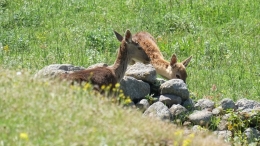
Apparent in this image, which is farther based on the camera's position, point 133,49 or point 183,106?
point 133,49

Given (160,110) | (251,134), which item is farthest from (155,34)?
(251,134)

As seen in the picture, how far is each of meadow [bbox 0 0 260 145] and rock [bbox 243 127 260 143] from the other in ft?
6.19

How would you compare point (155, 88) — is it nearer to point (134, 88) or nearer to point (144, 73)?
point (144, 73)

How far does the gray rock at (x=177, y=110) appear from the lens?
14727 millimetres

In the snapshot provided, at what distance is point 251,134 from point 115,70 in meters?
2.59

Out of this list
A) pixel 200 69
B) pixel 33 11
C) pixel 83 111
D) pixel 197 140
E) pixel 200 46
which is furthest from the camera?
pixel 33 11

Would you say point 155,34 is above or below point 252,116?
above

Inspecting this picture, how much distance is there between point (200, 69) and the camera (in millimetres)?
19344

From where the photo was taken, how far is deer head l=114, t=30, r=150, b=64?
16.3 m

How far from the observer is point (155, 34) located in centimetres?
2162

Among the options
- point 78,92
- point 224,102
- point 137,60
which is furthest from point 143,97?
point 78,92

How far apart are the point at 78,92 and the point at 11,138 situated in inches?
58.8

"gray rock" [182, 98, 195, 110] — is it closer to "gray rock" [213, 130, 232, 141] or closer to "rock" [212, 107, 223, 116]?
"rock" [212, 107, 223, 116]

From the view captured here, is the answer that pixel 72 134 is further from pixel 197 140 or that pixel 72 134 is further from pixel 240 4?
pixel 240 4
